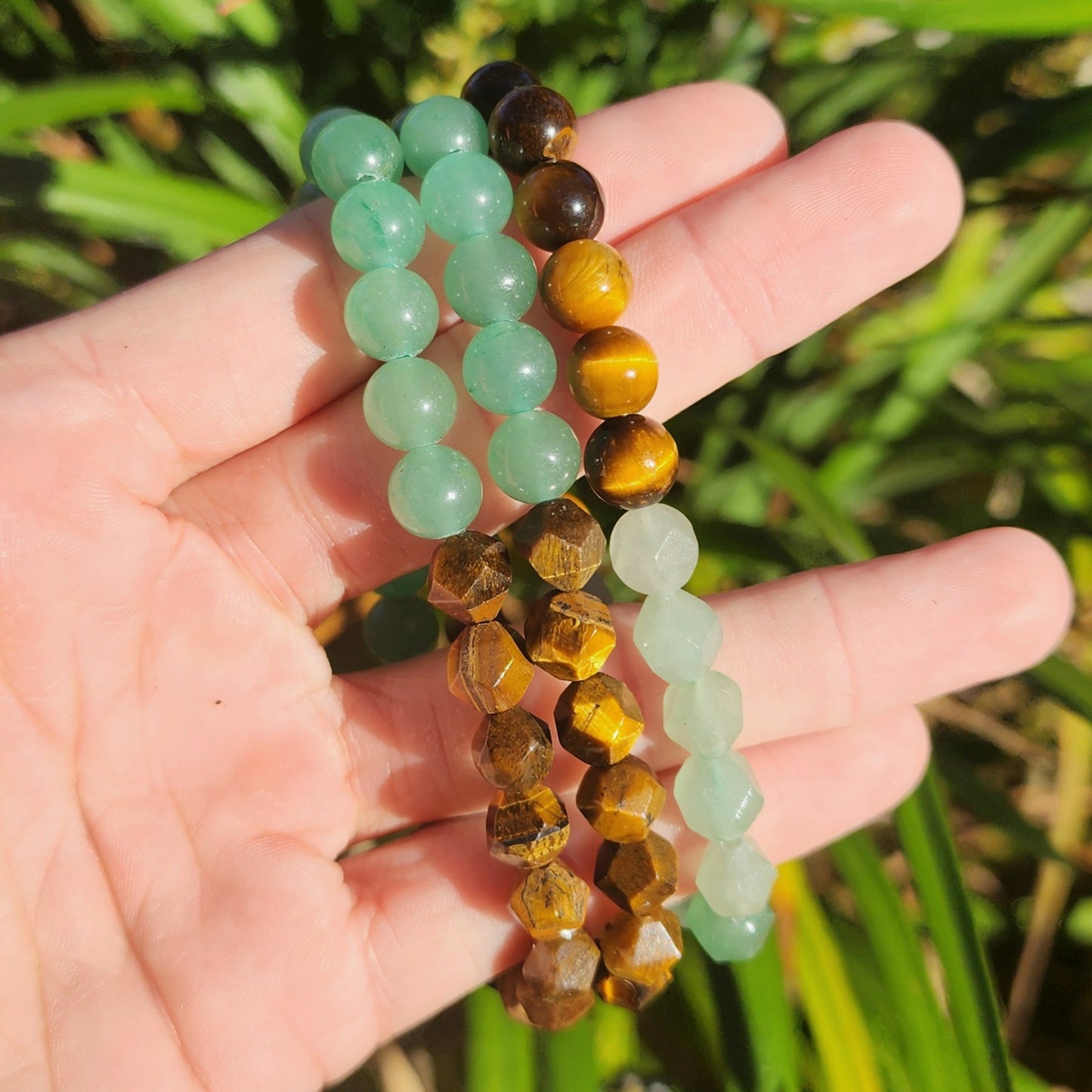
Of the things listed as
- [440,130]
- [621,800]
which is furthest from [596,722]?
[440,130]

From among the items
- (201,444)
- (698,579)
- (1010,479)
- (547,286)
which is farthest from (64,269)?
(1010,479)

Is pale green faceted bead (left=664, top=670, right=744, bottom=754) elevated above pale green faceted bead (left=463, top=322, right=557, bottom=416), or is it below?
below

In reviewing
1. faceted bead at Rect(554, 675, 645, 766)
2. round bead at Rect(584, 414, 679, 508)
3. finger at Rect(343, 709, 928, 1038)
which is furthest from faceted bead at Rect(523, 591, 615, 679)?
finger at Rect(343, 709, 928, 1038)

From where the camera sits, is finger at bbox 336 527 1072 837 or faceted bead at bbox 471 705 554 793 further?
finger at bbox 336 527 1072 837

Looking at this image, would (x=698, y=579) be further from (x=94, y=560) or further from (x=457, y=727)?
(x=94, y=560)

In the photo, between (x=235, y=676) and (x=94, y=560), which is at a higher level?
(x=94, y=560)

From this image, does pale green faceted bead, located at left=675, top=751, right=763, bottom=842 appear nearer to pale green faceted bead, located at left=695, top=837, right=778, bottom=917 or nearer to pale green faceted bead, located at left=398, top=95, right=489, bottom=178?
pale green faceted bead, located at left=695, top=837, right=778, bottom=917

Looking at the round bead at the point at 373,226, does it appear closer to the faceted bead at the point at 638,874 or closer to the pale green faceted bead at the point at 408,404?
the pale green faceted bead at the point at 408,404
